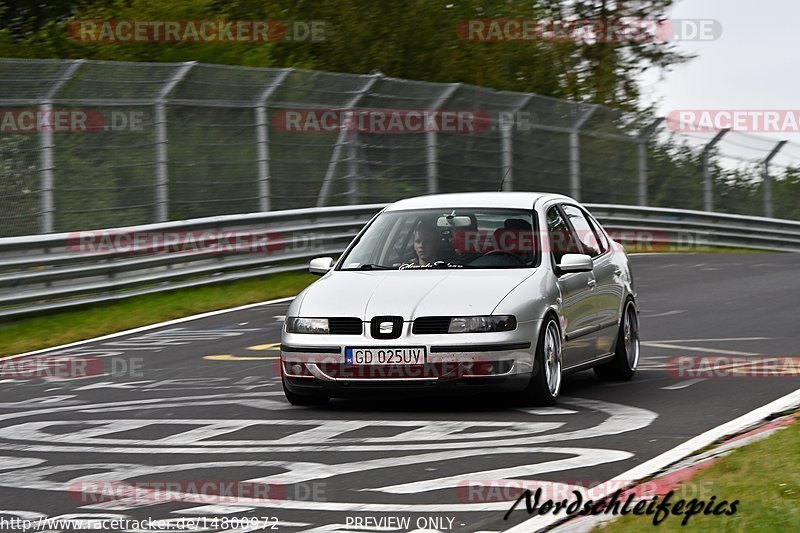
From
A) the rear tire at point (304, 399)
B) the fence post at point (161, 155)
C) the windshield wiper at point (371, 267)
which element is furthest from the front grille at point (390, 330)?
the fence post at point (161, 155)

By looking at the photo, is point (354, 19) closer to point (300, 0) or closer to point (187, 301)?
point (300, 0)

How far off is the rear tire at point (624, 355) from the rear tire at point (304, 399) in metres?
2.34

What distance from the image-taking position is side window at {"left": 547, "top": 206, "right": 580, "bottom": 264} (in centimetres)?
1016

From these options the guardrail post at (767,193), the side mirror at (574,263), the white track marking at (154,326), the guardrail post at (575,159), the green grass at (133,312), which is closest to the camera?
the side mirror at (574,263)

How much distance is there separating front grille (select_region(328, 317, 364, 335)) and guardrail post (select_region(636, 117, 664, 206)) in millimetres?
20850

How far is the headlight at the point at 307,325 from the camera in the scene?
9.12 m

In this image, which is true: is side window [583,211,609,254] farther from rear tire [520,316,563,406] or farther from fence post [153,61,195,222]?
fence post [153,61,195,222]

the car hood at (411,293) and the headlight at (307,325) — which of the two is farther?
the headlight at (307,325)

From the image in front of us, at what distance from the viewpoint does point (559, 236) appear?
10336 mm

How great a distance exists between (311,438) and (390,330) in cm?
97

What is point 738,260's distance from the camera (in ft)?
80.6

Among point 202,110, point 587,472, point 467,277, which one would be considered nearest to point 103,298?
point 202,110

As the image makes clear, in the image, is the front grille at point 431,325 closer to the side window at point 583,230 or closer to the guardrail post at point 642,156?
the side window at point 583,230
